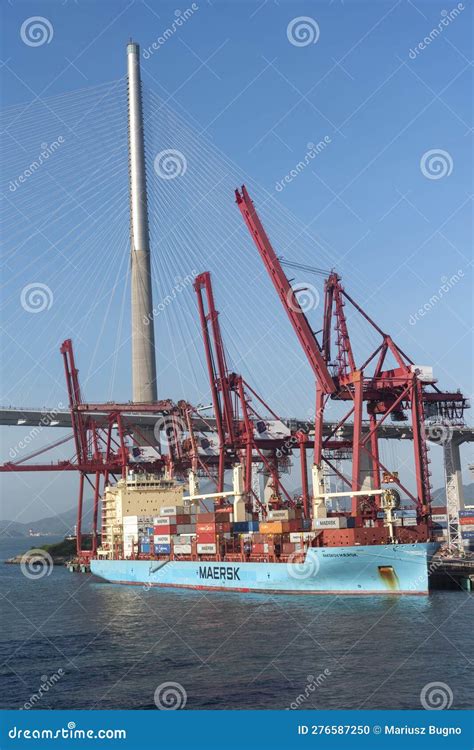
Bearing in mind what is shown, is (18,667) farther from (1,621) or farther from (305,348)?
(305,348)

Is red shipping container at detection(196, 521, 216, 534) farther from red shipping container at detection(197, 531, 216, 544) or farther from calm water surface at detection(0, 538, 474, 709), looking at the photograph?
calm water surface at detection(0, 538, 474, 709)

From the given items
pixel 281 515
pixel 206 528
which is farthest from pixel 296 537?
pixel 206 528

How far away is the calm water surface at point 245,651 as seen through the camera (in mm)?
23702

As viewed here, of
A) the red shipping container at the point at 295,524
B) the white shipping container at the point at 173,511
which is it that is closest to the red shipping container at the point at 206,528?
the white shipping container at the point at 173,511

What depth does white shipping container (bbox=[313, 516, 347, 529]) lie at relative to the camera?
1916 inches

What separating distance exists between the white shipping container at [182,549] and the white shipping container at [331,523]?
13.6 m

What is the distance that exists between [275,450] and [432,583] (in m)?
29.9

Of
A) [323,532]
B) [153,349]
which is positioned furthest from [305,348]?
[153,349]

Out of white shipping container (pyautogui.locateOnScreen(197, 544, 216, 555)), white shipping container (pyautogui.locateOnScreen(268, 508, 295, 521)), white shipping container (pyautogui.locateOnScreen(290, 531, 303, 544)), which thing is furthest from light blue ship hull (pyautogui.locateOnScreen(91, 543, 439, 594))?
white shipping container (pyautogui.locateOnScreen(268, 508, 295, 521))

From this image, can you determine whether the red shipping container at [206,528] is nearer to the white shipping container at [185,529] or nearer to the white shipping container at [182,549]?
the white shipping container at [182,549]

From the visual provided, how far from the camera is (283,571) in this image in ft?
164

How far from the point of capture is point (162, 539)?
6238cm

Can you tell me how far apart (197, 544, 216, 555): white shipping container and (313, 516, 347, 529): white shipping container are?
33.4ft

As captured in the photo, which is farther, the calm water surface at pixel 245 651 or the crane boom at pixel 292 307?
the crane boom at pixel 292 307
